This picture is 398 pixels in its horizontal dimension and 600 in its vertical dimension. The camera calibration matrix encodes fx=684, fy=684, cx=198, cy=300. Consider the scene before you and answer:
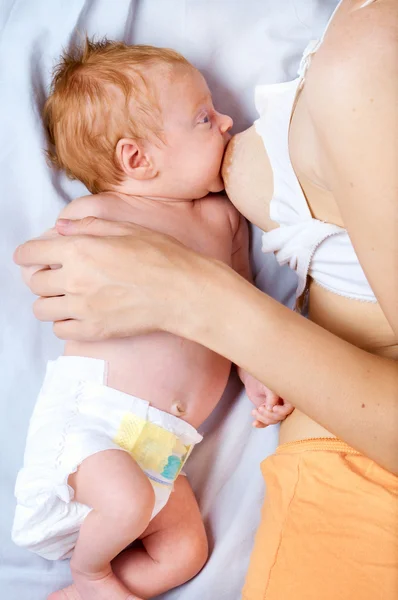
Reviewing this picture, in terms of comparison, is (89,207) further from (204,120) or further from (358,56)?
(358,56)

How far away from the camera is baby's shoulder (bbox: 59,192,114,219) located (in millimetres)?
1225

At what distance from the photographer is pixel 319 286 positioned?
3.70ft

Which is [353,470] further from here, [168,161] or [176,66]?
[176,66]

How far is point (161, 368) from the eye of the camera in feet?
3.91

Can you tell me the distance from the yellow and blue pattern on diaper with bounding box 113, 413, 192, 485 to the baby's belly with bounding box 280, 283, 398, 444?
20 cm

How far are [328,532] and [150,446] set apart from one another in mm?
354

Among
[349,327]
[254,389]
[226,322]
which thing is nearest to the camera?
[226,322]

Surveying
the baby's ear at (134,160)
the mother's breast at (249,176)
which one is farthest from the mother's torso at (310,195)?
the baby's ear at (134,160)

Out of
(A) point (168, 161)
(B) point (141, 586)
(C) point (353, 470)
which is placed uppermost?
(A) point (168, 161)

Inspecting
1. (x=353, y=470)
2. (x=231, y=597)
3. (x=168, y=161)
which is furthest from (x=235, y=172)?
(x=231, y=597)

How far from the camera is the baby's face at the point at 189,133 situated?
4.06 ft

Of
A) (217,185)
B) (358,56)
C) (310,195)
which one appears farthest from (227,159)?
(358,56)

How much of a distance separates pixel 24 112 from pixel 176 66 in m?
0.31

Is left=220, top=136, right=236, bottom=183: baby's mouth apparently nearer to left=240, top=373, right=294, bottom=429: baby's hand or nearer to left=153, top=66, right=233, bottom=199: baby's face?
left=153, top=66, right=233, bottom=199: baby's face
